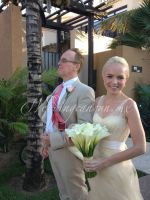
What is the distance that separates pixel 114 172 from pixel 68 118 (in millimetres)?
867

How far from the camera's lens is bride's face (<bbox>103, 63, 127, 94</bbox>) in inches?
98.9

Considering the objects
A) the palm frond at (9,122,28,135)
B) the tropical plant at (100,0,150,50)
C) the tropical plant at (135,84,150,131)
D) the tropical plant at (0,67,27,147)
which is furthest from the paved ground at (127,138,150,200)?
the tropical plant at (100,0,150,50)

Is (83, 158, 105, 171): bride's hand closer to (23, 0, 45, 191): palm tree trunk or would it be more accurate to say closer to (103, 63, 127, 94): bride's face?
(103, 63, 127, 94): bride's face

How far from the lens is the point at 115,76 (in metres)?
2.52

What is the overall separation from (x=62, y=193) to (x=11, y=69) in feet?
17.2

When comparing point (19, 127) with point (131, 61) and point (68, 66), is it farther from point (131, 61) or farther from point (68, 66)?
point (131, 61)

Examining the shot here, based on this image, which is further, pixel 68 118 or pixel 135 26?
pixel 135 26

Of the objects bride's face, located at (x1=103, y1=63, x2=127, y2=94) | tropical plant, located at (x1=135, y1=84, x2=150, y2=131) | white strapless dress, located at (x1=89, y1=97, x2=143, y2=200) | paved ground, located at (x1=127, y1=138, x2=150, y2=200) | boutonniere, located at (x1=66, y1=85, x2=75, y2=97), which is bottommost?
paved ground, located at (x1=127, y1=138, x2=150, y2=200)

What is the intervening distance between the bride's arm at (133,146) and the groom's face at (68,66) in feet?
3.22

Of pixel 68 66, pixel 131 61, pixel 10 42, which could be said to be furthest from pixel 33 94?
pixel 131 61

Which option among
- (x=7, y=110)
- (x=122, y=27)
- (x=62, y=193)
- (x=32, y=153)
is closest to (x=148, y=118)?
(x=122, y=27)

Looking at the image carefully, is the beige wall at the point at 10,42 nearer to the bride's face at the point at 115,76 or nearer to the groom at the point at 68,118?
the groom at the point at 68,118

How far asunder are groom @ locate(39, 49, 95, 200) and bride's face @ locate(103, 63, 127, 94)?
0.50 meters

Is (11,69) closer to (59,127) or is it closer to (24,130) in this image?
(24,130)
